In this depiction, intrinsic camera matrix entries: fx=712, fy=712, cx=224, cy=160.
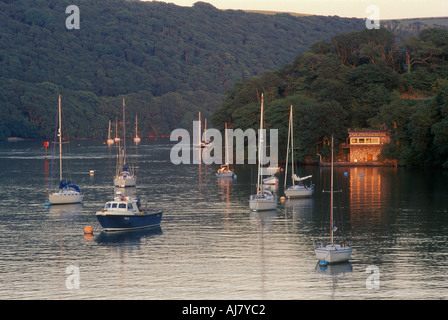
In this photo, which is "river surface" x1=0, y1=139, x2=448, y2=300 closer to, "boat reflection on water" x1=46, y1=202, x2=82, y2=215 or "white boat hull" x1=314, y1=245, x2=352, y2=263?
"boat reflection on water" x1=46, y1=202, x2=82, y2=215

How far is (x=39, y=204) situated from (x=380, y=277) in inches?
2307

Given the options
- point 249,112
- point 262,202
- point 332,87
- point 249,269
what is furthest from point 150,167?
point 249,269

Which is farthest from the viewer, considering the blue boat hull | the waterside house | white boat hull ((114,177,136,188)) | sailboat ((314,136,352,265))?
the waterside house

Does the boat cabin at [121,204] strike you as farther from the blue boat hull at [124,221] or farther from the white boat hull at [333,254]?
the white boat hull at [333,254]

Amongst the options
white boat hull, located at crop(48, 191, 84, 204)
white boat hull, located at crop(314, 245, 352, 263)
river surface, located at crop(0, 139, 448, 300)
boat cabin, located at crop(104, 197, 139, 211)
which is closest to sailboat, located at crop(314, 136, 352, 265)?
white boat hull, located at crop(314, 245, 352, 263)

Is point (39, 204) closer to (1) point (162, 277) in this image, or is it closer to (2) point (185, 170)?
(1) point (162, 277)

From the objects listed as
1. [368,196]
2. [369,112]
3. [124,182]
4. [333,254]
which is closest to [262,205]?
[368,196]

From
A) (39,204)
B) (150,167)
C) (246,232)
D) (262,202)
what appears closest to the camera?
(246,232)

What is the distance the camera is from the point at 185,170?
162m

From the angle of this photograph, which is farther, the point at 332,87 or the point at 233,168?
the point at 332,87

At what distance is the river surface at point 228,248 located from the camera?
51.0 m

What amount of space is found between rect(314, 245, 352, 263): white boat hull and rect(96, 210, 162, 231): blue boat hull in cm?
2292

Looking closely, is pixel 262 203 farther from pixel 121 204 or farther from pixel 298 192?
pixel 121 204

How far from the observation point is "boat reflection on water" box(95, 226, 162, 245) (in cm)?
6900
